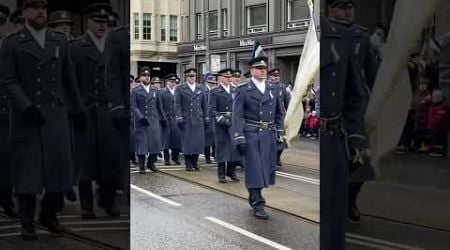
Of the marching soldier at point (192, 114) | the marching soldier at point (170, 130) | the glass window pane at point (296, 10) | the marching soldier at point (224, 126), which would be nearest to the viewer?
the marching soldier at point (224, 126)

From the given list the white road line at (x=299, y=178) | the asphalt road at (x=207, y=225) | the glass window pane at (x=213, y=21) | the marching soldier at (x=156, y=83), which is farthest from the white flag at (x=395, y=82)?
the glass window pane at (x=213, y=21)

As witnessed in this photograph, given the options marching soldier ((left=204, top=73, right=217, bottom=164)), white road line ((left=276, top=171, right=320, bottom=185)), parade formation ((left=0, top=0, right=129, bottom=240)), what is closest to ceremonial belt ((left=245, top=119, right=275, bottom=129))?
white road line ((left=276, top=171, right=320, bottom=185))

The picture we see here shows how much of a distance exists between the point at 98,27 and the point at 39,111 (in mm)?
349

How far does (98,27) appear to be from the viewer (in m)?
2.29

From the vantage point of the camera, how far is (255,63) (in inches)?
301

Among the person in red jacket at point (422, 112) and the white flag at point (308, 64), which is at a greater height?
the white flag at point (308, 64)

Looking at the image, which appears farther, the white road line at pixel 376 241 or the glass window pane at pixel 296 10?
the glass window pane at pixel 296 10

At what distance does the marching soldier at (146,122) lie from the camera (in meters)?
11.8

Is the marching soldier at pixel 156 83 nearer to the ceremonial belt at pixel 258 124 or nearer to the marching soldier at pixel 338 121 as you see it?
the ceremonial belt at pixel 258 124

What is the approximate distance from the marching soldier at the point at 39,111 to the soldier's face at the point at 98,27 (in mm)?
104

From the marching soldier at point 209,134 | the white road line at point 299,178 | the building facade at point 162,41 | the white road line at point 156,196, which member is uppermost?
the building facade at point 162,41

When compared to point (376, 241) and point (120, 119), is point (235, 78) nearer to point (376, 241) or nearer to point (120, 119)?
point (120, 119)

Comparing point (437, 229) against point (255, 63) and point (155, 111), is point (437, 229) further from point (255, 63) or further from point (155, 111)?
point (155, 111)

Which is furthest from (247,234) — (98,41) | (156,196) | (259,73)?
(98,41)
